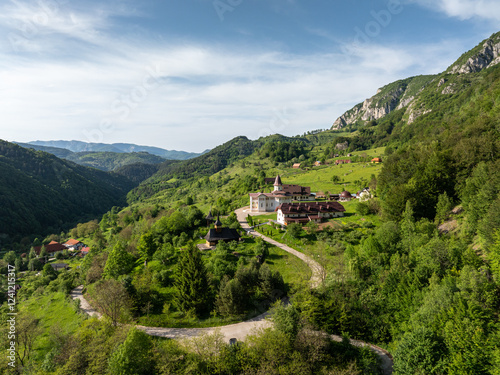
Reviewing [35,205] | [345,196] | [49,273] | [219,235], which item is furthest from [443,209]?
[35,205]

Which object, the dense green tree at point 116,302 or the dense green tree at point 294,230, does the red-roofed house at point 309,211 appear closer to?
the dense green tree at point 294,230

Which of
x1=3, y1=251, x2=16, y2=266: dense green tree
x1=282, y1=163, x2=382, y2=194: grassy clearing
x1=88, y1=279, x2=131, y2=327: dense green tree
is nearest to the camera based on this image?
x1=88, y1=279, x2=131, y2=327: dense green tree

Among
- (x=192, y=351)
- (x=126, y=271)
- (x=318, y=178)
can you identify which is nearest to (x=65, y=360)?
(x=192, y=351)

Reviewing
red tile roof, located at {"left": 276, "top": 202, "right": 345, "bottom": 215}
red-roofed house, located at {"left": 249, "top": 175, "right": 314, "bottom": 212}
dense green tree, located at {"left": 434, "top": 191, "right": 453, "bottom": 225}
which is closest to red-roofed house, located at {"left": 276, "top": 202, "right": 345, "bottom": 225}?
red tile roof, located at {"left": 276, "top": 202, "right": 345, "bottom": 215}

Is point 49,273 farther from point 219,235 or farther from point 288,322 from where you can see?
point 288,322

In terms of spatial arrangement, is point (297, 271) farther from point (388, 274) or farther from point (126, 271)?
point (126, 271)

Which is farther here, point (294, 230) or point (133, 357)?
point (294, 230)

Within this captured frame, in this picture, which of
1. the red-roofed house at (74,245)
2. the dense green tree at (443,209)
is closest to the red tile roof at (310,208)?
the dense green tree at (443,209)

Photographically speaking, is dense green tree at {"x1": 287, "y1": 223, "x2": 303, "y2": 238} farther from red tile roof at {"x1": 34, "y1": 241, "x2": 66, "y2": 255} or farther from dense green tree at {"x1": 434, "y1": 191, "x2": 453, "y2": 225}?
red tile roof at {"x1": 34, "y1": 241, "x2": 66, "y2": 255}
